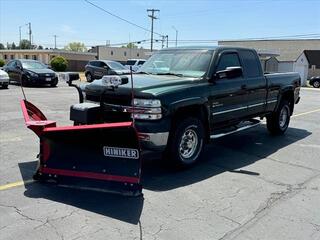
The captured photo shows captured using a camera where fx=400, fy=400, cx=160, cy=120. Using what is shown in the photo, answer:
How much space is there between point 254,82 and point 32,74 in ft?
55.3

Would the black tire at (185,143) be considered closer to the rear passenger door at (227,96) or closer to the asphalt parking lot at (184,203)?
the asphalt parking lot at (184,203)

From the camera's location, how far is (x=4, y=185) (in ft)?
17.4

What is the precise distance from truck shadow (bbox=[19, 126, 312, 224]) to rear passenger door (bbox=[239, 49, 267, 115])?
0.82 meters

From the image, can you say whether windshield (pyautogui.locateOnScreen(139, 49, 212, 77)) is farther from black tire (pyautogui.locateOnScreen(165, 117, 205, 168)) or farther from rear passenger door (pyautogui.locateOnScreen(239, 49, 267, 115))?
rear passenger door (pyautogui.locateOnScreen(239, 49, 267, 115))

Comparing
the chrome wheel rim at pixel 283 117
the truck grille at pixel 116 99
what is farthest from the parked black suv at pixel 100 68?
the truck grille at pixel 116 99

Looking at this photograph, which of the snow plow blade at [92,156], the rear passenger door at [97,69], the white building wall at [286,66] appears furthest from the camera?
the white building wall at [286,66]

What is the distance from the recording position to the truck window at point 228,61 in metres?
7.06

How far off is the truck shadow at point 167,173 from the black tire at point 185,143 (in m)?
0.18

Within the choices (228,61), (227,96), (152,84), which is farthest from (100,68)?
(152,84)

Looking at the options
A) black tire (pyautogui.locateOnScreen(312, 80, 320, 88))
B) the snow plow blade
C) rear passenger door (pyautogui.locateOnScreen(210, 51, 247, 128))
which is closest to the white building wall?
black tire (pyautogui.locateOnScreen(312, 80, 320, 88))

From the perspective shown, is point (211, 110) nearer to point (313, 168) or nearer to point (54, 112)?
point (313, 168)

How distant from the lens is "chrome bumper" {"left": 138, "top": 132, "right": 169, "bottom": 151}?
5545mm

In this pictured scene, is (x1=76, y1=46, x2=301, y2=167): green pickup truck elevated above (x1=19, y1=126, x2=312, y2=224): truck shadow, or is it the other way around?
(x1=76, y1=46, x2=301, y2=167): green pickup truck

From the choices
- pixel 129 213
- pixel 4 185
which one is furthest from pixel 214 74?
pixel 4 185
